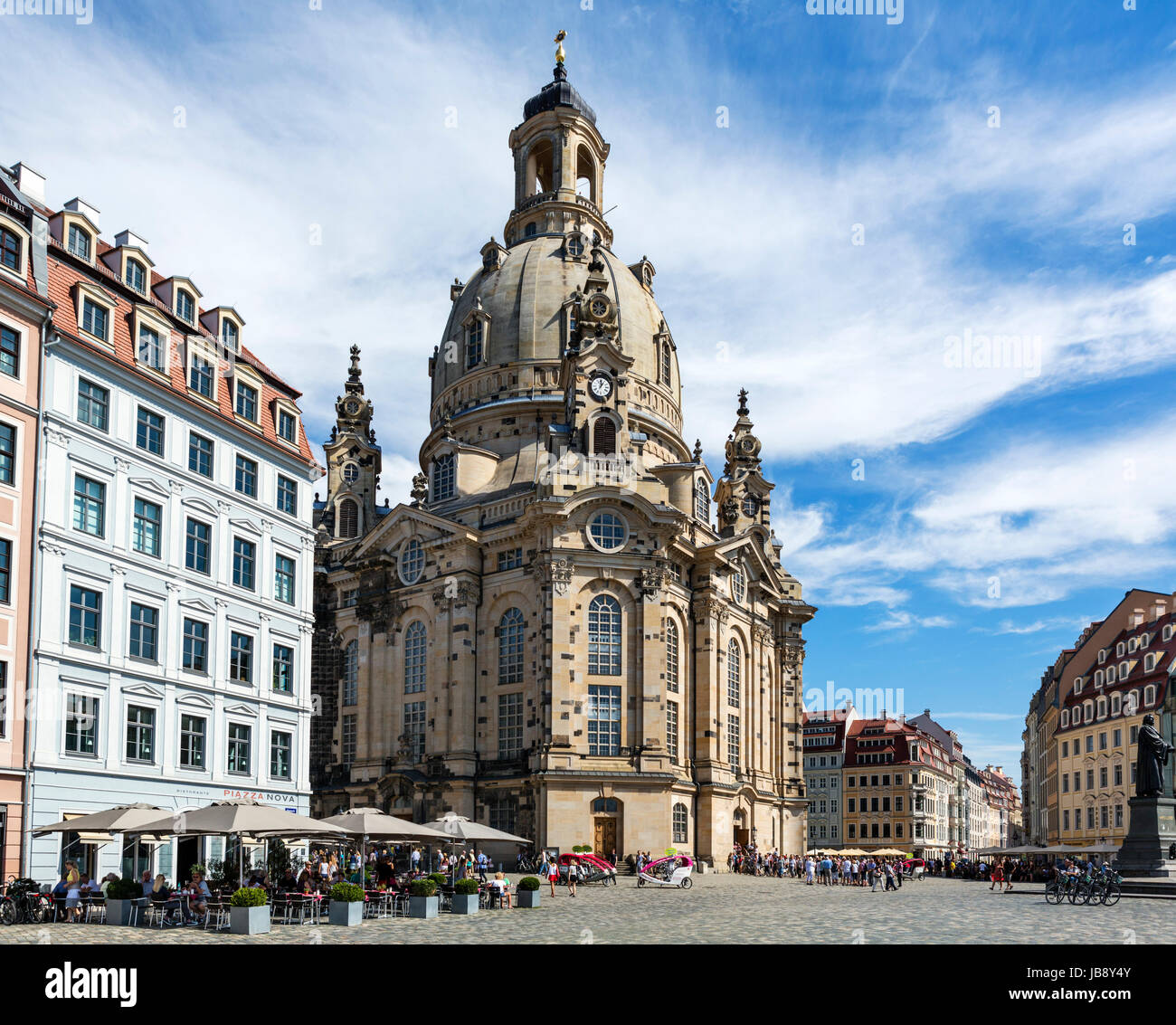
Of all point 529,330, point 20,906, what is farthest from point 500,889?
point 529,330

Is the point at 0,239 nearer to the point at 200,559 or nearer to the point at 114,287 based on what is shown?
the point at 114,287

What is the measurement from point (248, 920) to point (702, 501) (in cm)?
6058

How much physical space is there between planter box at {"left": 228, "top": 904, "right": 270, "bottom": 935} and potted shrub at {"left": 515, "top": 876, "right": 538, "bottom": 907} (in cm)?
1221

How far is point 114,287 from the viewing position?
39781mm

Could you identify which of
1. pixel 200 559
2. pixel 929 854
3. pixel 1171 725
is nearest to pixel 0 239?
pixel 200 559

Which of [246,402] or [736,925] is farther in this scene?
[246,402]

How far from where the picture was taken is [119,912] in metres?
30.0

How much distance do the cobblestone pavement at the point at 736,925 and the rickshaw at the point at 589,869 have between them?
441 inches

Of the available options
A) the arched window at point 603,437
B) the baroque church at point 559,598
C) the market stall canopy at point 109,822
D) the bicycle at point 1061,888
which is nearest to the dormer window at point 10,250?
the market stall canopy at point 109,822

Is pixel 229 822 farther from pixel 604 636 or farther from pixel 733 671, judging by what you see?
pixel 733 671

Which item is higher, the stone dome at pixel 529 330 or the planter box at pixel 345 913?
the stone dome at pixel 529 330

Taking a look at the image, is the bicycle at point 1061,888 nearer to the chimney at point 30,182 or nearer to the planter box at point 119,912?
the planter box at point 119,912

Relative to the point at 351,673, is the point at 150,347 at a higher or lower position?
higher

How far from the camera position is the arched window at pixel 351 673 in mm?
79625
